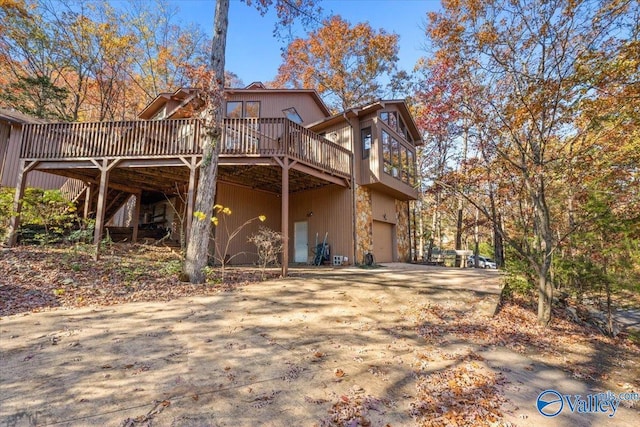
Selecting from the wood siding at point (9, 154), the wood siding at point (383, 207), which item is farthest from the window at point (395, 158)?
the wood siding at point (9, 154)

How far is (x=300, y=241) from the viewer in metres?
13.2

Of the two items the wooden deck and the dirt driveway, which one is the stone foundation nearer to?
the wooden deck

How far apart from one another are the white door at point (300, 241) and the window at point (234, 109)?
17.4 feet

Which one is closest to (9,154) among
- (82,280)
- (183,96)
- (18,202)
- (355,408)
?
(18,202)

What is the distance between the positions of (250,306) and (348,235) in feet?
21.9

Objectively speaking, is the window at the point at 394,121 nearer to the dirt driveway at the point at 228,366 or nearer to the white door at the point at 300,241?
the white door at the point at 300,241

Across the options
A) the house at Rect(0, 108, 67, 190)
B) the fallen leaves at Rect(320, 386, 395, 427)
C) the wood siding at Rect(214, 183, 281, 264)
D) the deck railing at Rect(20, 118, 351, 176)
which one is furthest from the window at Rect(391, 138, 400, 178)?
the house at Rect(0, 108, 67, 190)

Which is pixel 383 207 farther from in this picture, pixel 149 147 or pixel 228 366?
pixel 228 366

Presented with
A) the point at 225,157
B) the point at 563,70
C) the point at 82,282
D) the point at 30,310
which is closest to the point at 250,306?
the point at 30,310

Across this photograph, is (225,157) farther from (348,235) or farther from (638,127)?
(638,127)

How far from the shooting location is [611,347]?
502cm

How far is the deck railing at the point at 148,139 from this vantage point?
903cm

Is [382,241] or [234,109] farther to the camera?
[382,241]

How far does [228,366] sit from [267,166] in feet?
24.3
